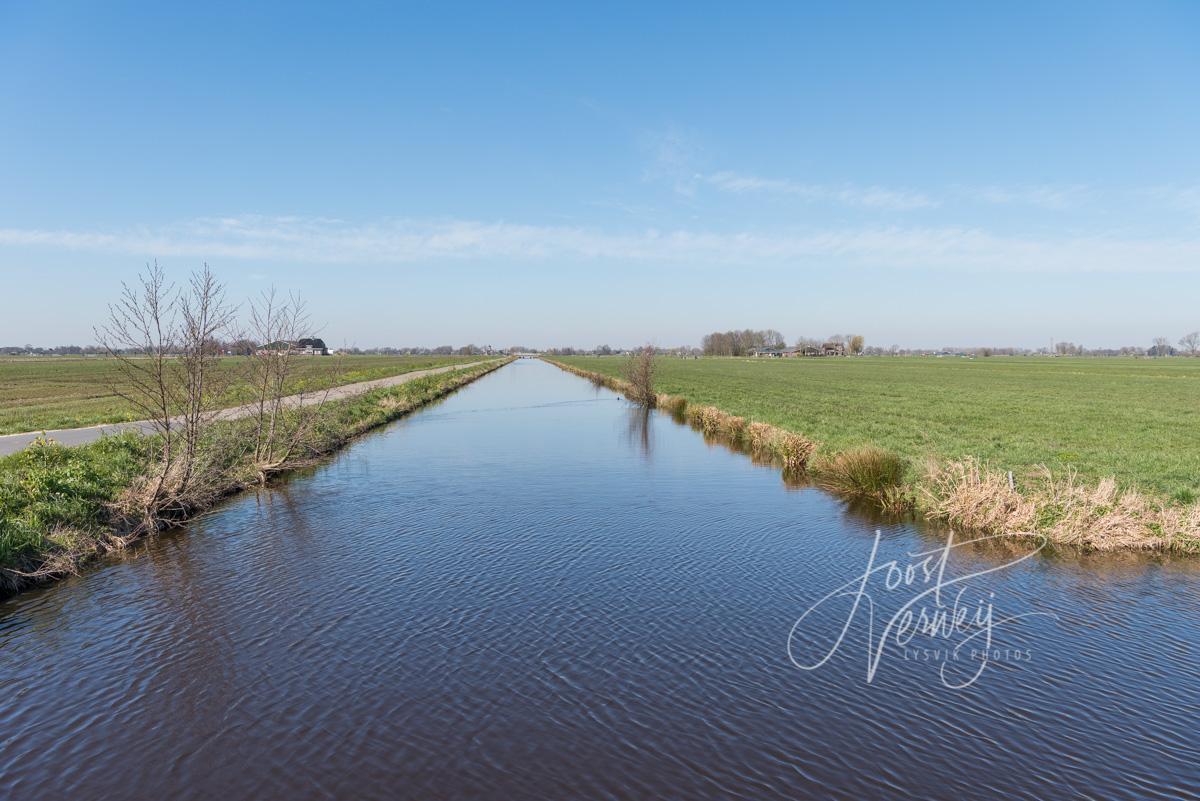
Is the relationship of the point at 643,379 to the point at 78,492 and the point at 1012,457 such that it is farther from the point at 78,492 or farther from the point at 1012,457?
the point at 78,492

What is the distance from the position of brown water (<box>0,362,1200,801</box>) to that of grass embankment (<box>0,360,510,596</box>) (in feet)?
2.59

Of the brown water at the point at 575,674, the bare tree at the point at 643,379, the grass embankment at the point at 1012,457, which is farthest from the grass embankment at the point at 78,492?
the bare tree at the point at 643,379

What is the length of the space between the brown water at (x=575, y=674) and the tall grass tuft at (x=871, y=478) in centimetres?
233

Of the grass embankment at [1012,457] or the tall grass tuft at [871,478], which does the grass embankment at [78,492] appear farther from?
the grass embankment at [1012,457]

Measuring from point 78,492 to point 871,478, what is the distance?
18176mm

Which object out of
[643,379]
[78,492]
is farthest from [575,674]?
[643,379]

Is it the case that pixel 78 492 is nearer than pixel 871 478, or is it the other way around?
pixel 78 492

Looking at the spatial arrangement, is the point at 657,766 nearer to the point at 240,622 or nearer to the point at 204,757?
the point at 204,757

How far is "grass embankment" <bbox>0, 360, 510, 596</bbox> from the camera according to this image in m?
11.1

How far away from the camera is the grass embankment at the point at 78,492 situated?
1111cm

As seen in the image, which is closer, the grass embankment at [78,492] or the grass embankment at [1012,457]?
the grass embankment at [78,492]

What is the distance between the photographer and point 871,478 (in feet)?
58.3

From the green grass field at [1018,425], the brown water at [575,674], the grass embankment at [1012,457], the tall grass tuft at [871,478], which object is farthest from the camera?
the green grass field at [1018,425]

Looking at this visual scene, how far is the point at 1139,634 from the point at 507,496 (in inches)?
512
